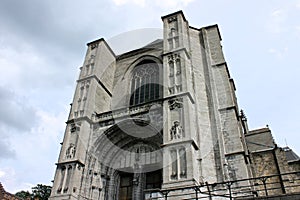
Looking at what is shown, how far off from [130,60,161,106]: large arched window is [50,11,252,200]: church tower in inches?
2.6

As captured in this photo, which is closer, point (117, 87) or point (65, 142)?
point (65, 142)

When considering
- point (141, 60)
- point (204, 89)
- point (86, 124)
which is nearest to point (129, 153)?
point (86, 124)

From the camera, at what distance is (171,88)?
37.7 feet

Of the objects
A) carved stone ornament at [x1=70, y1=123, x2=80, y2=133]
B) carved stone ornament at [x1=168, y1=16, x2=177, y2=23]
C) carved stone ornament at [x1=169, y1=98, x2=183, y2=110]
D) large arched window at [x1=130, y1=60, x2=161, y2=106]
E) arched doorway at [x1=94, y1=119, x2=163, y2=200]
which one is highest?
carved stone ornament at [x1=168, y1=16, x2=177, y2=23]

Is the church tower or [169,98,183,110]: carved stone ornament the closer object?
the church tower

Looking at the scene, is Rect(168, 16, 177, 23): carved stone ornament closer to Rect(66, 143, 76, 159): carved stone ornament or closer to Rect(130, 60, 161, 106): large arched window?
Rect(130, 60, 161, 106): large arched window

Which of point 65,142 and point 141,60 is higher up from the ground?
point 141,60

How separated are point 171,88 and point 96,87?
4.42 metres

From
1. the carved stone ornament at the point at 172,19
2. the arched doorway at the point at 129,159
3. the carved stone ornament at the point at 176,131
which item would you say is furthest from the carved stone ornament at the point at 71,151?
the carved stone ornament at the point at 172,19

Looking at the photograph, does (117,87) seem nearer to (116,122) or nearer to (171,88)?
(116,122)

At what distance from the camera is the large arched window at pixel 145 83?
14219mm

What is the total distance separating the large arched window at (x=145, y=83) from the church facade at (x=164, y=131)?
64mm

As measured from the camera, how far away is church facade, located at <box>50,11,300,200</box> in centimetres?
955

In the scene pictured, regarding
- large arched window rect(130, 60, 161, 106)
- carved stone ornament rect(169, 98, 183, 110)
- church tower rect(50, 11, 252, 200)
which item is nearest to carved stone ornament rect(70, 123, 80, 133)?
church tower rect(50, 11, 252, 200)
